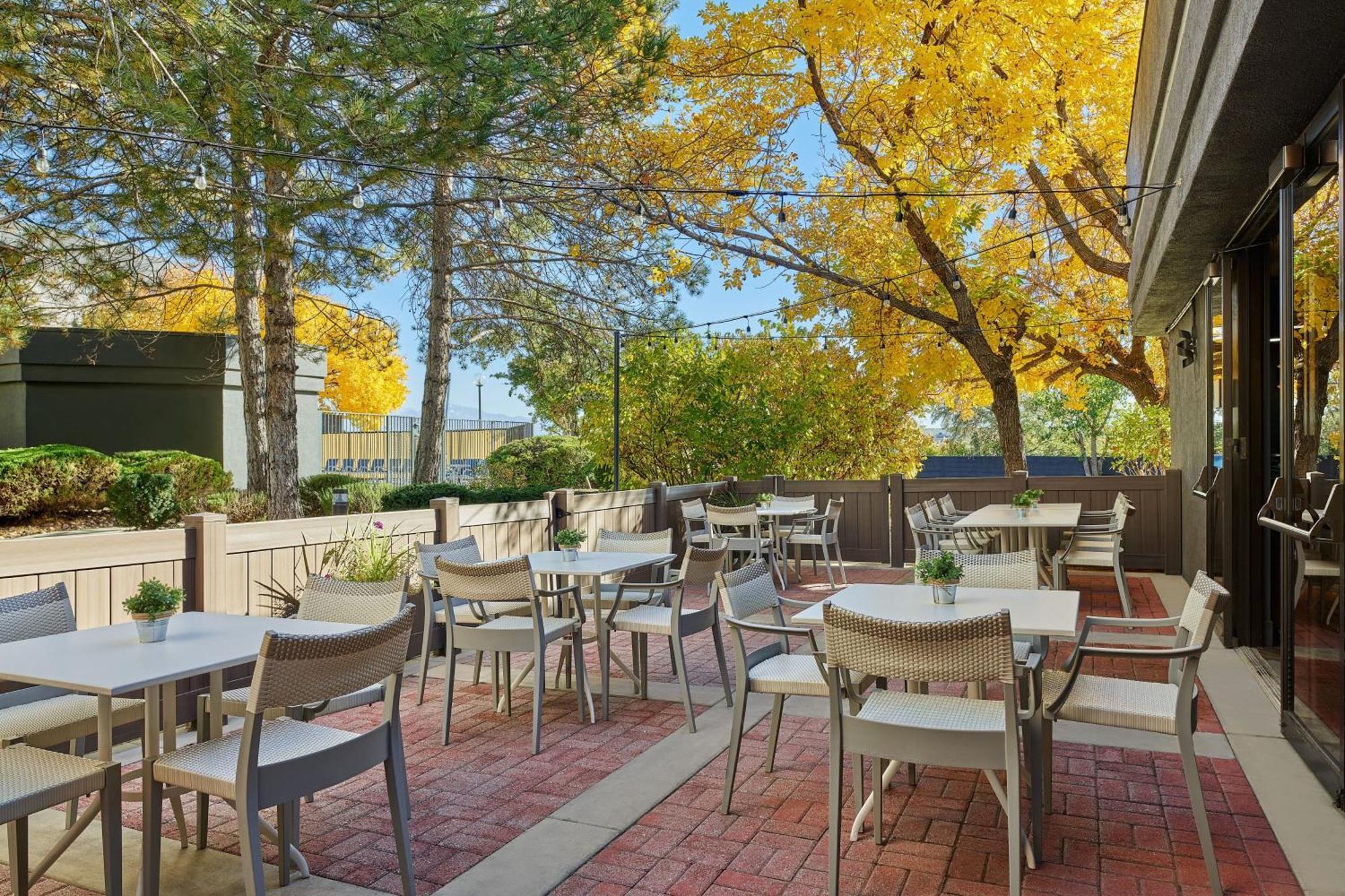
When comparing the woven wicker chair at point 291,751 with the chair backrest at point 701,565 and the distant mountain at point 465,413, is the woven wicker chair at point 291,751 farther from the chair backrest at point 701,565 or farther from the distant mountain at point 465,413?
the distant mountain at point 465,413

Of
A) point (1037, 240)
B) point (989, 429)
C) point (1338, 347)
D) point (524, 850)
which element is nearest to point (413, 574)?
point (524, 850)

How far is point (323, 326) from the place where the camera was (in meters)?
15.8

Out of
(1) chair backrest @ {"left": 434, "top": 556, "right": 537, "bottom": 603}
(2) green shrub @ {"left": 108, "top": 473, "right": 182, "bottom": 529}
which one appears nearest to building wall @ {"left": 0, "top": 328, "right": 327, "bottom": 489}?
(2) green shrub @ {"left": 108, "top": 473, "right": 182, "bottom": 529}

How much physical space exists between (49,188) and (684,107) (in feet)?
20.3

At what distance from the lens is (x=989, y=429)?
47125mm

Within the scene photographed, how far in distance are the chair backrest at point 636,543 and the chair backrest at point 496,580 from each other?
1401 millimetres

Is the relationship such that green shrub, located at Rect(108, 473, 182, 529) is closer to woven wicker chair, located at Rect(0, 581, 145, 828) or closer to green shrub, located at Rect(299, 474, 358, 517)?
green shrub, located at Rect(299, 474, 358, 517)

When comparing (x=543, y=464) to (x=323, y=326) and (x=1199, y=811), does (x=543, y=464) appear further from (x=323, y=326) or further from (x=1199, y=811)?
(x=1199, y=811)

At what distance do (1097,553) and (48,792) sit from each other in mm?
7557

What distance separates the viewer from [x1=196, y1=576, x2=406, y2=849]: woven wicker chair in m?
3.33

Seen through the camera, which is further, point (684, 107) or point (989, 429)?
point (989, 429)

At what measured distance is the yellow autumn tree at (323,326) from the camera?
1081 centimetres

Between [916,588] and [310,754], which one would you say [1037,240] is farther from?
[310,754]

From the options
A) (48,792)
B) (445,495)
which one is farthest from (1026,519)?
(48,792)
